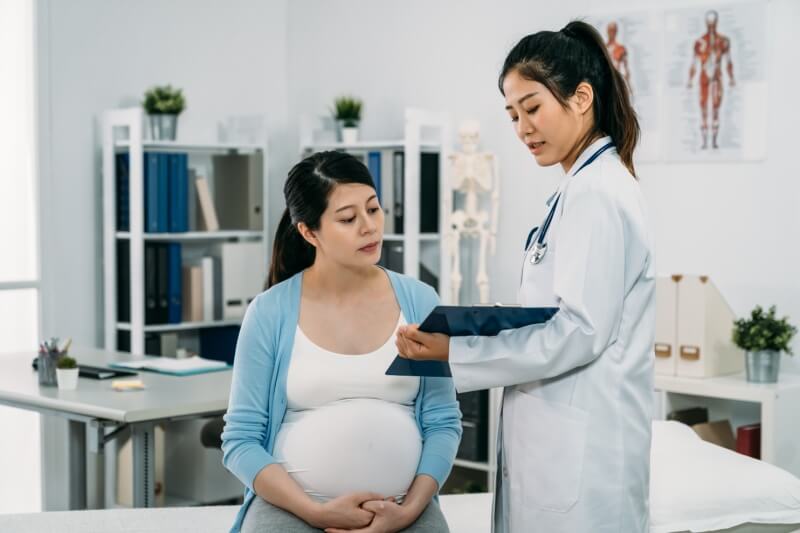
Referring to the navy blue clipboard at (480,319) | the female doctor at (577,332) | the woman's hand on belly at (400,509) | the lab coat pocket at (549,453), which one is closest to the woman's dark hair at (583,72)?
the female doctor at (577,332)

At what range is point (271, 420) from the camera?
185 cm

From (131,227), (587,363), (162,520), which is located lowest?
(162,520)

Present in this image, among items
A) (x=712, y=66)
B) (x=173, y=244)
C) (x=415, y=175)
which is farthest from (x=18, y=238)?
(x=712, y=66)

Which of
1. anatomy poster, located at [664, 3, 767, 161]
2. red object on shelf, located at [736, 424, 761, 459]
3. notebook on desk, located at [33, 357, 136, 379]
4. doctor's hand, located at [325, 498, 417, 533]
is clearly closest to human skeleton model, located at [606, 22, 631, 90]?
anatomy poster, located at [664, 3, 767, 161]

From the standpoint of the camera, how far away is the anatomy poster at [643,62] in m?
3.70

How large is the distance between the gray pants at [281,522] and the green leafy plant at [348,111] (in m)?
2.84

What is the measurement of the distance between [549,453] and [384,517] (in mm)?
401

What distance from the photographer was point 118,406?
2.80 meters

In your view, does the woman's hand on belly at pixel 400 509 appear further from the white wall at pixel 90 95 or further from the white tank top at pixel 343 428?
the white wall at pixel 90 95

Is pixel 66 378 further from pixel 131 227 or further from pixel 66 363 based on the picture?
pixel 131 227

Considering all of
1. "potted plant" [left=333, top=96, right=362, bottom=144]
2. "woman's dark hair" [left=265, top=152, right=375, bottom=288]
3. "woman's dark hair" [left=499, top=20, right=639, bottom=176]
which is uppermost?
"potted plant" [left=333, top=96, right=362, bottom=144]

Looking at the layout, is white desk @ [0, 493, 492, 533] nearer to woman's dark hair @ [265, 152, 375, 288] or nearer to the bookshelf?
woman's dark hair @ [265, 152, 375, 288]

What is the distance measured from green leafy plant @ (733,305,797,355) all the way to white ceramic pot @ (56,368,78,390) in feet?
6.75

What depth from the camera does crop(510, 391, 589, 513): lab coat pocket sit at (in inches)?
58.3
